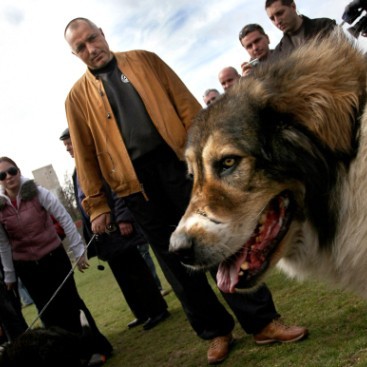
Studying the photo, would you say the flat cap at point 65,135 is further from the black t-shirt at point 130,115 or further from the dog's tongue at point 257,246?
the dog's tongue at point 257,246

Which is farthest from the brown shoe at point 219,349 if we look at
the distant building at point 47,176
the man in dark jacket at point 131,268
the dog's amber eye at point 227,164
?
the distant building at point 47,176

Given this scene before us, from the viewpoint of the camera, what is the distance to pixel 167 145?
3.64m

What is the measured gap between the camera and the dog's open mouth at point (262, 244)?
232 centimetres

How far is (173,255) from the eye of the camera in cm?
372

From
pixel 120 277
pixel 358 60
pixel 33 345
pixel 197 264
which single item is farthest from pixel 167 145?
pixel 120 277

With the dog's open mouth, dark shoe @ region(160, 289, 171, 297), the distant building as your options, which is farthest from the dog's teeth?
the distant building

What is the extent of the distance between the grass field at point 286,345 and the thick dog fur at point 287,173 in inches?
38.8

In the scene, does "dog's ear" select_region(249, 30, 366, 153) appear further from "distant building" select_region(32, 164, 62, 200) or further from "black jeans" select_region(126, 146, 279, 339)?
"distant building" select_region(32, 164, 62, 200)

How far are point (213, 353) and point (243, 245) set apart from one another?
6.11 ft

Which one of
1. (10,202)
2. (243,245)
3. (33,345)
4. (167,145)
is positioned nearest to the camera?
(243,245)

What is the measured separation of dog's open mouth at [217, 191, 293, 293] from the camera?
2.32m

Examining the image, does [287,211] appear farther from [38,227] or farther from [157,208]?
[38,227]

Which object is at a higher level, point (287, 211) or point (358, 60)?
point (358, 60)

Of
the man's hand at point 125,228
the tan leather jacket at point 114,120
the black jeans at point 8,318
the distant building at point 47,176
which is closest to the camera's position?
the tan leather jacket at point 114,120
